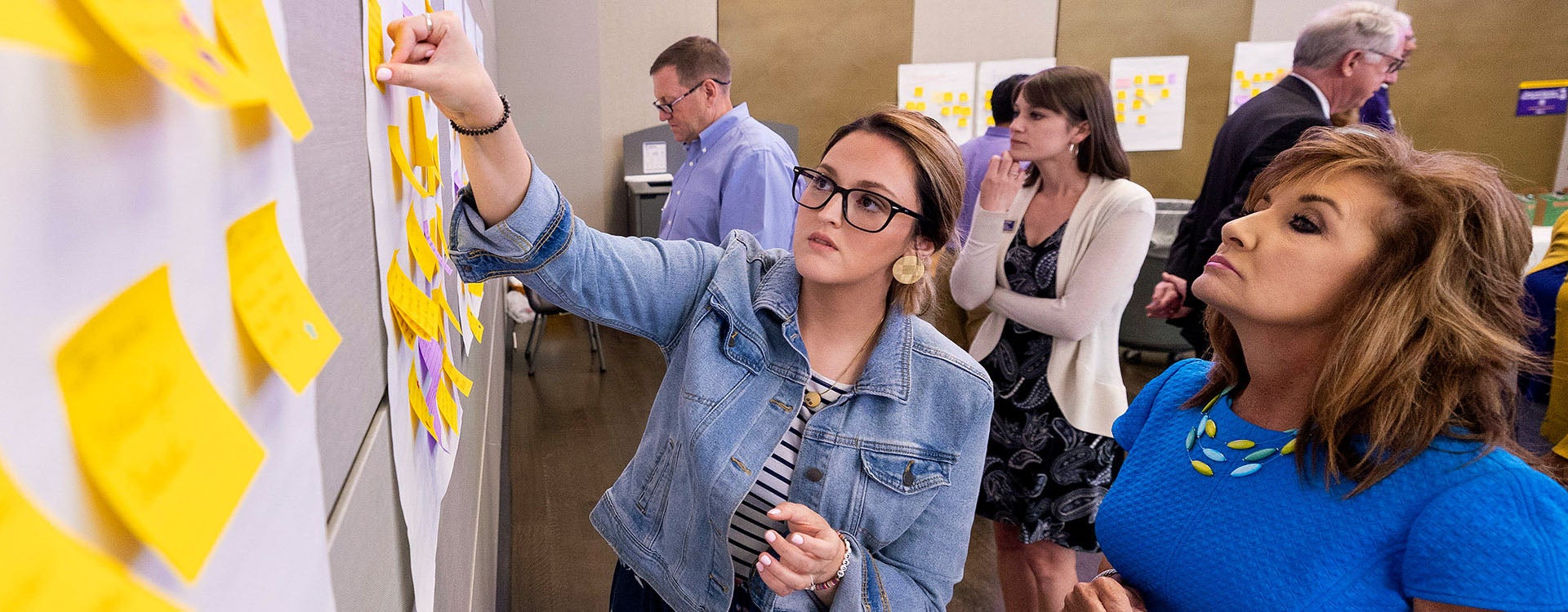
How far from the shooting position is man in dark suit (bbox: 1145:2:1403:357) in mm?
2492

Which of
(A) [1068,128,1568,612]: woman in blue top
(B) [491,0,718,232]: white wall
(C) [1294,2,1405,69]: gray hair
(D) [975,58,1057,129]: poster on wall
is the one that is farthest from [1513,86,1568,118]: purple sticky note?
(A) [1068,128,1568,612]: woman in blue top

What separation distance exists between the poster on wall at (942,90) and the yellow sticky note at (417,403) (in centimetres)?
579

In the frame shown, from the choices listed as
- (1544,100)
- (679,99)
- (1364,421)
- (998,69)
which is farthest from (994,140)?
(1544,100)

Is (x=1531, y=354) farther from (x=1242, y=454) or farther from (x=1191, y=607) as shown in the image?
(x=1191, y=607)

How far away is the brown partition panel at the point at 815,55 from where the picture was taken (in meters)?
6.16

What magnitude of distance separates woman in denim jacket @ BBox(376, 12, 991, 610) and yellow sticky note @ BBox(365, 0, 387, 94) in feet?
1.33

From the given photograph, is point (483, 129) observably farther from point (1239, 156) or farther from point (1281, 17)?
point (1281, 17)

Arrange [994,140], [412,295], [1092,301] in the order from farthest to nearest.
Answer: [994,140], [1092,301], [412,295]

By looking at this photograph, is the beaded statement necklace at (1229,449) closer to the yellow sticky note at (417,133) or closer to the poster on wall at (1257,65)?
the yellow sticky note at (417,133)

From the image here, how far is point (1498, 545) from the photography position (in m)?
0.90

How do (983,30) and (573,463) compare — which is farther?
(983,30)

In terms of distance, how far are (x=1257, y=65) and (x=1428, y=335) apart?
6.28 m

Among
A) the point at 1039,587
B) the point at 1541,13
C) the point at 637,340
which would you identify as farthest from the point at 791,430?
the point at 1541,13

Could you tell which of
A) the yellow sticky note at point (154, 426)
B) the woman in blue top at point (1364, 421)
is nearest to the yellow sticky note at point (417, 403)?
the yellow sticky note at point (154, 426)
